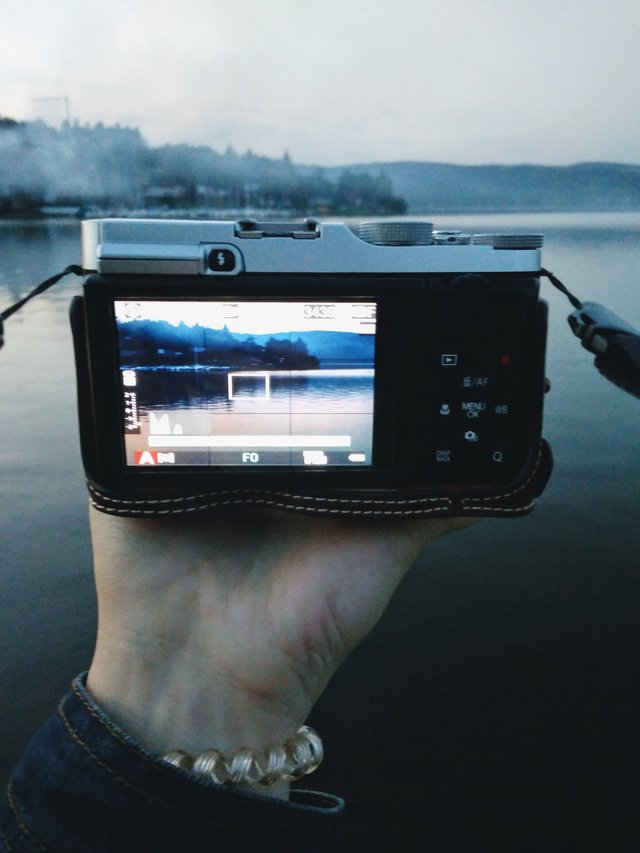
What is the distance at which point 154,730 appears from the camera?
107 centimetres

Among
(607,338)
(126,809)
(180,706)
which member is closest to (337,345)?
(607,338)

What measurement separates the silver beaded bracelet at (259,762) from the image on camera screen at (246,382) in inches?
16.7

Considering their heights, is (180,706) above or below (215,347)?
below

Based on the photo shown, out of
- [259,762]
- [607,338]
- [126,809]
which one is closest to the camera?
[126,809]

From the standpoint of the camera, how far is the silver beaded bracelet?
104 cm

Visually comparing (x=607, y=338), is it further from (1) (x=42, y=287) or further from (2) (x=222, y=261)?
(1) (x=42, y=287)

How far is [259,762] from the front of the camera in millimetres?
1095

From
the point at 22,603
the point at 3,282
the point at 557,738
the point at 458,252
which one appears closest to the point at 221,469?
the point at 458,252

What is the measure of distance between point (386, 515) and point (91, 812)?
58 centimetres

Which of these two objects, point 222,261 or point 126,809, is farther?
point 222,261

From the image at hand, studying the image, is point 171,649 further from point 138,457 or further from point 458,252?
point 458,252

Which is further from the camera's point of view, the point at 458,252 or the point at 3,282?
the point at 3,282

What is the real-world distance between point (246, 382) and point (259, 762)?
1.80ft

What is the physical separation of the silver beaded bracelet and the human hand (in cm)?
3
